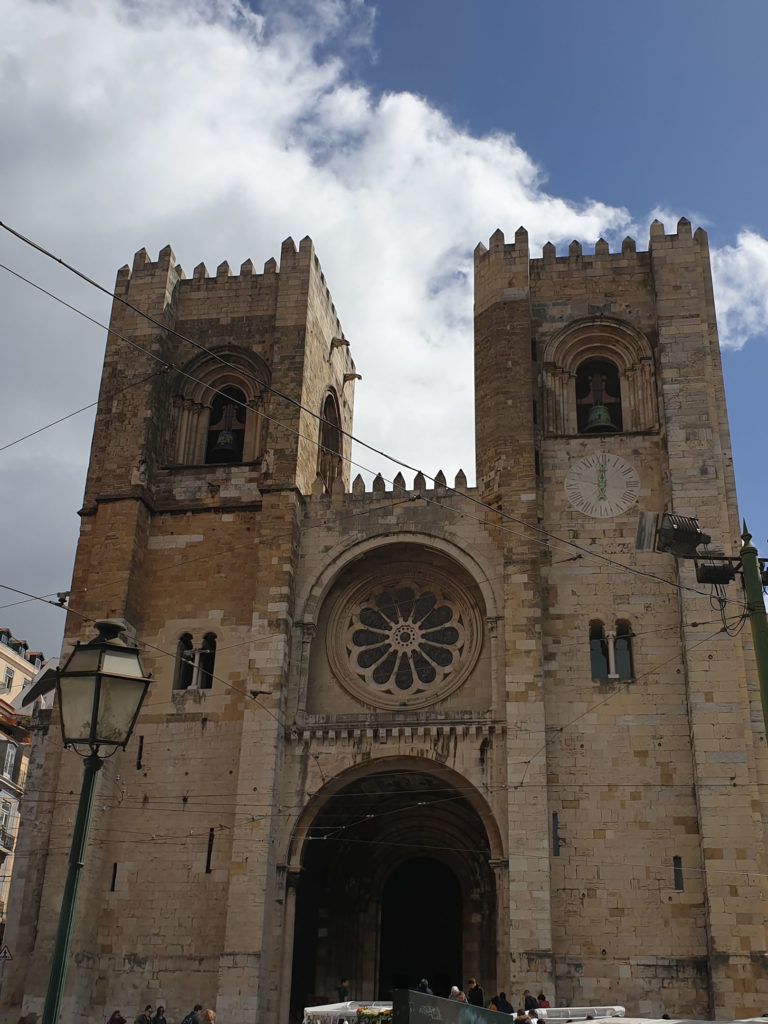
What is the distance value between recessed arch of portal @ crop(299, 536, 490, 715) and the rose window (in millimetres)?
20

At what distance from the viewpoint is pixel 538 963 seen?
57.0 ft

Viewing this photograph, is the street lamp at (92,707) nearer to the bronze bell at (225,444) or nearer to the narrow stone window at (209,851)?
the narrow stone window at (209,851)

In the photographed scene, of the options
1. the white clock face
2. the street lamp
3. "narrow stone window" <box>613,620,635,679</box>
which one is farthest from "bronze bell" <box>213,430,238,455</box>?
the street lamp

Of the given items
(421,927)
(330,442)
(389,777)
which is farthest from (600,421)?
(421,927)

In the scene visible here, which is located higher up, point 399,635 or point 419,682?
point 399,635

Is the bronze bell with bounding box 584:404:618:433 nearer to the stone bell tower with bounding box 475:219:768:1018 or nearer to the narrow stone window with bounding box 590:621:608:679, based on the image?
the stone bell tower with bounding box 475:219:768:1018

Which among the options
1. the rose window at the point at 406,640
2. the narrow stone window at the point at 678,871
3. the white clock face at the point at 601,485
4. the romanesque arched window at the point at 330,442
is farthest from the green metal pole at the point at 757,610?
the romanesque arched window at the point at 330,442

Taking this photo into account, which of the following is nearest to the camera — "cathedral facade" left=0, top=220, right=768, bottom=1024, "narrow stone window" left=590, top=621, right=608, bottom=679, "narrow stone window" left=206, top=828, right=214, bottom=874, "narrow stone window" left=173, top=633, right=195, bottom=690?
"cathedral facade" left=0, top=220, right=768, bottom=1024

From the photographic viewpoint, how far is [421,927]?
23.1 meters

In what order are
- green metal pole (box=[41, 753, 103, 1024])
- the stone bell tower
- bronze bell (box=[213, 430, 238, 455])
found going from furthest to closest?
bronze bell (box=[213, 430, 238, 455]) < the stone bell tower < green metal pole (box=[41, 753, 103, 1024])

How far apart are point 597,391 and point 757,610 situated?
46.7ft

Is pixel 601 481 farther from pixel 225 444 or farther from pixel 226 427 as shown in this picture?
pixel 226 427

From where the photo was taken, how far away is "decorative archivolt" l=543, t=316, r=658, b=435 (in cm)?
2269

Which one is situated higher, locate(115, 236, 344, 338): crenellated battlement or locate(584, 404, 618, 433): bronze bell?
locate(115, 236, 344, 338): crenellated battlement
